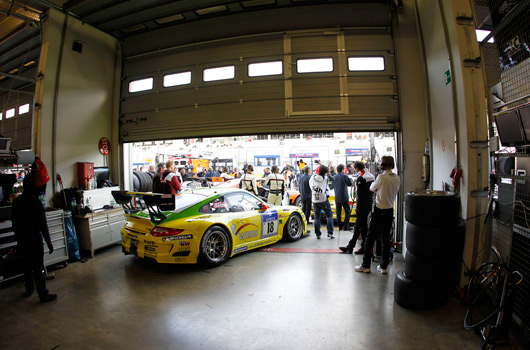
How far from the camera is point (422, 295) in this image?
2967mm

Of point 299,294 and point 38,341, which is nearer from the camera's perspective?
point 38,341

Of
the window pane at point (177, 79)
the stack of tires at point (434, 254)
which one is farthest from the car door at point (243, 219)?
the window pane at point (177, 79)

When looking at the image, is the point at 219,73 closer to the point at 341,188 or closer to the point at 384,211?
the point at 341,188

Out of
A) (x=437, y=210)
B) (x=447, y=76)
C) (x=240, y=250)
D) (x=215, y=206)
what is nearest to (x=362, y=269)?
(x=437, y=210)

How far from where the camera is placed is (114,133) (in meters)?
6.88

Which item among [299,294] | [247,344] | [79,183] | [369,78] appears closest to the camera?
[247,344]

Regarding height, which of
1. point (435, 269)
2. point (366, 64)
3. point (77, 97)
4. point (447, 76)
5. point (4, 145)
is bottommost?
point (435, 269)

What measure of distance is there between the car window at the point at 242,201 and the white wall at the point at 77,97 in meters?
3.76

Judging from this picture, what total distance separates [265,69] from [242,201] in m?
2.89

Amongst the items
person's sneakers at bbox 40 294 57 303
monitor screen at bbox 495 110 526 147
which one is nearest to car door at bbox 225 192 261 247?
person's sneakers at bbox 40 294 57 303

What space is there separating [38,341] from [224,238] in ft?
8.52

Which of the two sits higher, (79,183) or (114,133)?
(114,133)

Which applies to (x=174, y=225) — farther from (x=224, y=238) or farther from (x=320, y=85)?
(x=320, y=85)

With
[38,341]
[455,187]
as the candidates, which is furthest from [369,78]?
[38,341]
